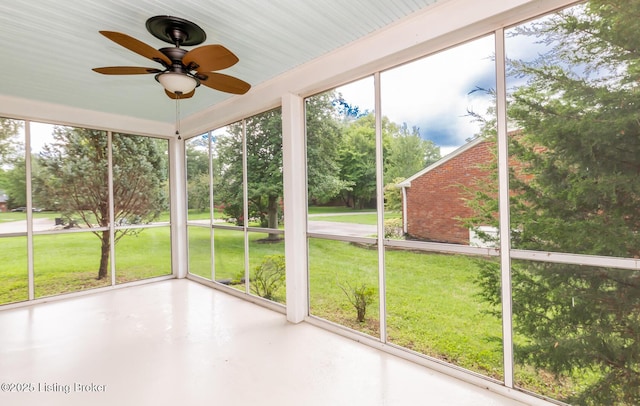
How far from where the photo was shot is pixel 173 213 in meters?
5.45

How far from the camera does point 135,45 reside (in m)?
1.84

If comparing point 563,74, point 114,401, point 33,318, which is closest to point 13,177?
point 33,318

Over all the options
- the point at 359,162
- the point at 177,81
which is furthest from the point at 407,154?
the point at 177,81

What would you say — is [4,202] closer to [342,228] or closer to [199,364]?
[199,364]

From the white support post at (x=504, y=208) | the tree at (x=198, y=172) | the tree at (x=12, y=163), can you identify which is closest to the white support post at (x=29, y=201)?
the tree at (x=12, y=163)

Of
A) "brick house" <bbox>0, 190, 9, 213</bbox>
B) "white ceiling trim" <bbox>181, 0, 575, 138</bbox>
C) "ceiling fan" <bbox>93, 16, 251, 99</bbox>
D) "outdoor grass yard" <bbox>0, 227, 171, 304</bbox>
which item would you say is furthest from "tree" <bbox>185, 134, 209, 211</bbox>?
"ceiling fan" <bbox>93, 16, 251, 99</bbox>

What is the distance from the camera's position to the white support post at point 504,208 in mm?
A: 2033

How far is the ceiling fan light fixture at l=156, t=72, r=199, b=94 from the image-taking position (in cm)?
209

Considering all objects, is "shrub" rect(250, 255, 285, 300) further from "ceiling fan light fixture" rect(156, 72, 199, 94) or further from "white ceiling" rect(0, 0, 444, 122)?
"ceiling fan light fixture" rect(156, 72, 199, 94)

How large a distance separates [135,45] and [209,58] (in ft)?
1.42

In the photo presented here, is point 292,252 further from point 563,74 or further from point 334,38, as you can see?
point 563,74

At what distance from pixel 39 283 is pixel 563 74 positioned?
21.9 feet

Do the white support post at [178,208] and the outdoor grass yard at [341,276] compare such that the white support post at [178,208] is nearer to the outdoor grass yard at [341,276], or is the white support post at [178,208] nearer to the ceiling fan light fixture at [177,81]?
the outdoor grass yard at [341,276]

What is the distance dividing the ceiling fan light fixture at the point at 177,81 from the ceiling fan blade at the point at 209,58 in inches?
3.7
